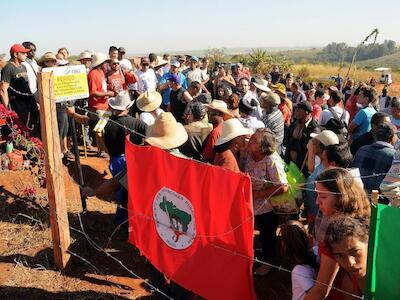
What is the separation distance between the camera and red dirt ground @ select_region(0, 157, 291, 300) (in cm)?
409

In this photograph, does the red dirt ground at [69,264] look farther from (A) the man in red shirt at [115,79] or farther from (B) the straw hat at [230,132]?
(A) the man in red shirt at [115,79]

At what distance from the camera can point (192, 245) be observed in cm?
307

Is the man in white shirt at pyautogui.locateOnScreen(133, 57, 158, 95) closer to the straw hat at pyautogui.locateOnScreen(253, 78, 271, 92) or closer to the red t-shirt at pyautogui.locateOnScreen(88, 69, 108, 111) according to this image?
the red t-shirt at pyautogui.locateOnScreen(88, 69, 108, 111)

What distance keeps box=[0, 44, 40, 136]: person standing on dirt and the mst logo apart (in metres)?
3.97

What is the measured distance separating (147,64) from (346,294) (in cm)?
779

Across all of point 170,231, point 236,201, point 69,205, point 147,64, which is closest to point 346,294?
point 236,201

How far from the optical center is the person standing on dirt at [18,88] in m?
6.71

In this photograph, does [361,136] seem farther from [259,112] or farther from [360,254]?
[360,254]

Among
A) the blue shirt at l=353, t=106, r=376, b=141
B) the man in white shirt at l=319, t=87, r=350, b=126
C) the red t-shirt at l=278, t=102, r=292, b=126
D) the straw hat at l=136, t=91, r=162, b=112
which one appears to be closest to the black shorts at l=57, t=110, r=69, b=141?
the straw hat at l=136, t=91, r=162, b=112

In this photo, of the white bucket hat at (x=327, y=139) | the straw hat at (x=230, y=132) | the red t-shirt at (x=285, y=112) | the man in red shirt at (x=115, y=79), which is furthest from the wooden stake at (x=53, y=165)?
the red t-shirt at (x=285, y=112)

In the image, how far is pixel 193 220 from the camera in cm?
300

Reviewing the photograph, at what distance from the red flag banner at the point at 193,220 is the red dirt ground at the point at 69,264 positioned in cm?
92

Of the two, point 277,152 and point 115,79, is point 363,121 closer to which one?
point 277,152

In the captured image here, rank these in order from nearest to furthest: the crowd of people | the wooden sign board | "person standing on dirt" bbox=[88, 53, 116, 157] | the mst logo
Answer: the crowd of people, the mst logo, the wooden sign board, "person standing on dirt" bbox=[88, 53, 116, 157]
